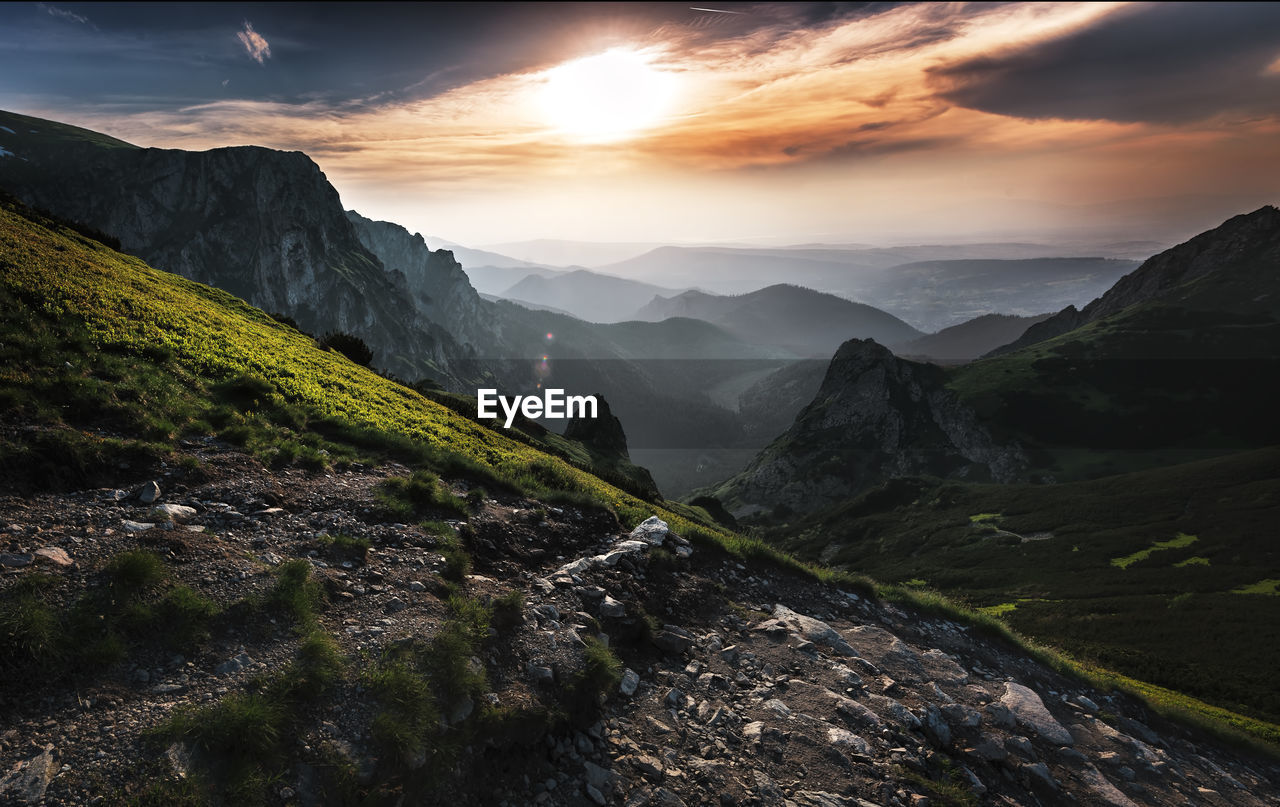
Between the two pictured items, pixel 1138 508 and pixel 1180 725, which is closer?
pixel 1180 725

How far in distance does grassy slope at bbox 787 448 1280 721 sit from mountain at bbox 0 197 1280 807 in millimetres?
43470

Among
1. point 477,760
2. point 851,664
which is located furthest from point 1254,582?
point 477,760

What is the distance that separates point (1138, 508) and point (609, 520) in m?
119

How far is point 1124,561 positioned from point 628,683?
319ft

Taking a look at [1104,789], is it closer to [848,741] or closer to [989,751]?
[989,751]

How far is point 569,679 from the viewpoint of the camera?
10.1 meters

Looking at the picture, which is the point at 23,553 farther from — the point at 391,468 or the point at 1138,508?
the point at 1138,508

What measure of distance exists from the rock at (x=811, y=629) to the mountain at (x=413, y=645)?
89mm

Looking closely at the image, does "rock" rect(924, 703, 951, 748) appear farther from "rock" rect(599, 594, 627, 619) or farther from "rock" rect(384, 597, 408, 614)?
"rock" rect(384, 597, 408, 614)

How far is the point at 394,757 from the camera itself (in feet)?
24.6

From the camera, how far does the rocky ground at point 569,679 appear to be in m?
7.32

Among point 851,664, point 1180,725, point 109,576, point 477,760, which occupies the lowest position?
point 1180,725

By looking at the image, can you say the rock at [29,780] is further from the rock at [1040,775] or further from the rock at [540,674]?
the rock at [1040,775]

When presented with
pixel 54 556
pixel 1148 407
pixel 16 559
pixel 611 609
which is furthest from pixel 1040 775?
pixel 1148 407
